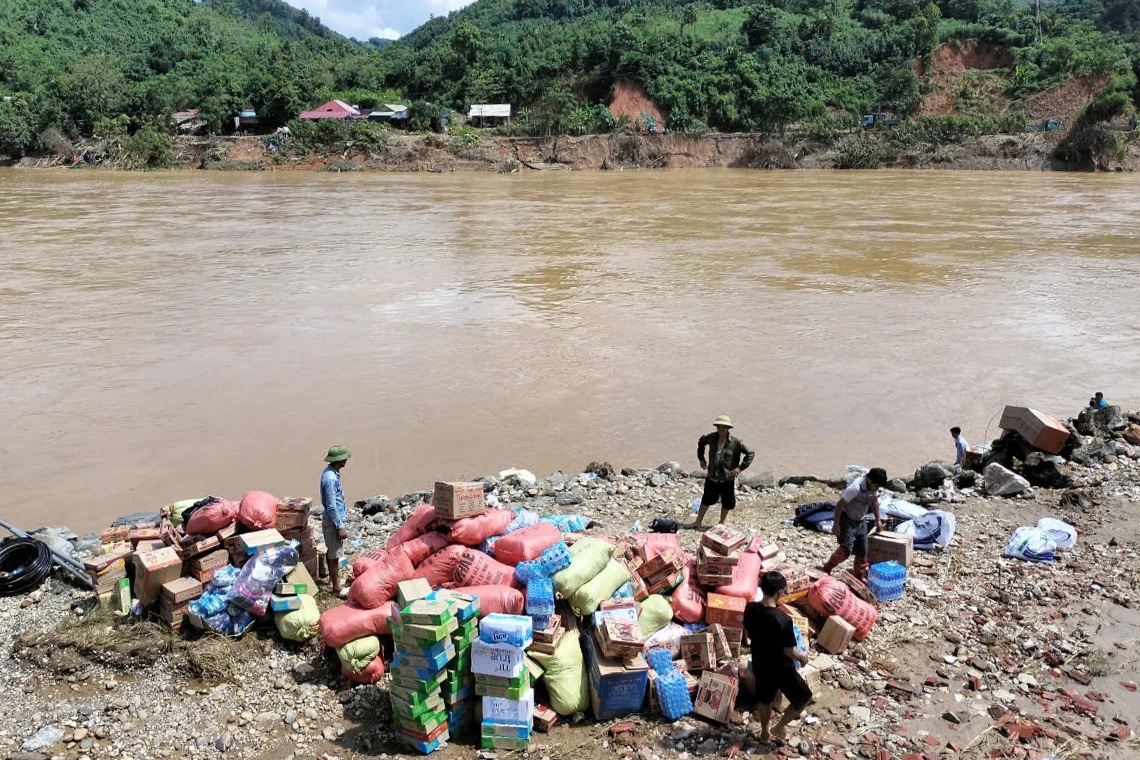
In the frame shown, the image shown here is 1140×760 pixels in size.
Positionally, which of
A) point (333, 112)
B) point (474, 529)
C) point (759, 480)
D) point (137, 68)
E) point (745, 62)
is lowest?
point (759, 480)

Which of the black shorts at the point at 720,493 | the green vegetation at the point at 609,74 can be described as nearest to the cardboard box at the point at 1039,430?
the black shorts at the point at 720,493

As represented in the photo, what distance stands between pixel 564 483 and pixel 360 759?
180 inches

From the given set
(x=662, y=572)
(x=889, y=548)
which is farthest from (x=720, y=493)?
(x=662, y=572)

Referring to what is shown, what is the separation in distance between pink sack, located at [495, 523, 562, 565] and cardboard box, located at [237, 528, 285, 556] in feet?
5.58

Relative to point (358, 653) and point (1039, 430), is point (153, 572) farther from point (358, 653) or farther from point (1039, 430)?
point (1039, 430)

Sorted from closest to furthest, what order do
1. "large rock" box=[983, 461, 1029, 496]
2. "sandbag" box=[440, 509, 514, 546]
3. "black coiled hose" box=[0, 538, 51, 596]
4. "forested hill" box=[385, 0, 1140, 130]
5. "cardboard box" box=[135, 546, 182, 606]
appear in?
"cardboard box" box=[135, 546, 182, 606] → "sandbag" box=[440, 509, 514, 546] → "black coiled hose" box=[0, 538, 51, 596] → "large rock" box=[983, 461, 1029, 496] → "forested hill" box=[385, 0, 1140, 130]

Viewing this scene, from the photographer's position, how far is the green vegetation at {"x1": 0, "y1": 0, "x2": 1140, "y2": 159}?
6106cm

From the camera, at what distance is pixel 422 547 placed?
6.05 meters

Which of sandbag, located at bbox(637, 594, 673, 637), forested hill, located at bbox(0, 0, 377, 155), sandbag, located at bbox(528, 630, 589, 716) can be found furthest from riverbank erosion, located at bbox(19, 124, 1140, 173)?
sandbag, located at bbox(528, 630, 589, 716)

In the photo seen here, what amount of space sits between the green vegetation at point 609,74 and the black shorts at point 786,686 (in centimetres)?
5696

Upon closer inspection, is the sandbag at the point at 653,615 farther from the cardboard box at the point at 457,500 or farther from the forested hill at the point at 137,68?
the forested hill at the point at 137,68

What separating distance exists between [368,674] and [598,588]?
1.59 meters

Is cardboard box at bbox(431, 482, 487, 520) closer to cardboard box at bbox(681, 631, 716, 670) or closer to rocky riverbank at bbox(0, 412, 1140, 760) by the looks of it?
rocky riverbank at bbox(0, 412, 1140, 760)

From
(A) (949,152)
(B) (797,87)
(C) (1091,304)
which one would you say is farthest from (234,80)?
(C) (1091,304)
